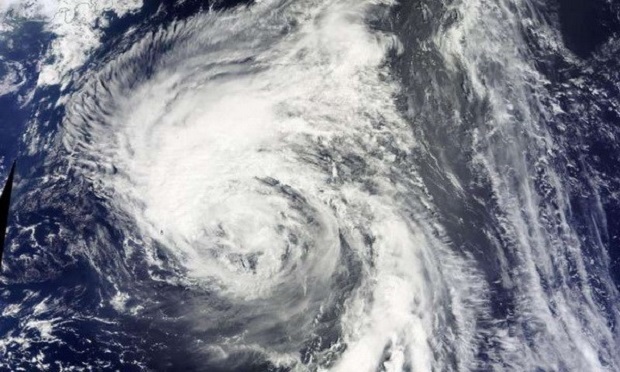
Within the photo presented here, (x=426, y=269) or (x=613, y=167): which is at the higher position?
(x=613, y=167)

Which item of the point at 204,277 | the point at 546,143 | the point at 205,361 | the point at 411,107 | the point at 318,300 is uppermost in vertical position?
the point at 411,107

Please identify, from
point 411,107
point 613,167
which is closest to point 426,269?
point 411,107

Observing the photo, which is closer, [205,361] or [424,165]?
[424,165]

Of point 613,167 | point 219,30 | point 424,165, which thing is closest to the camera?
point 613,167

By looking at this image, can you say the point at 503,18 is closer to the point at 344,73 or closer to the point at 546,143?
the point at 546,143

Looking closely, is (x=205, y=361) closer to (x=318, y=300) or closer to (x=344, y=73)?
(x=318, y=300)

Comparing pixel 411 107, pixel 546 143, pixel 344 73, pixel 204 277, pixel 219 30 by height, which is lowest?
pixel 204 277

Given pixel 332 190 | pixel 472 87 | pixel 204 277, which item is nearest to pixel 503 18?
pixel 472 87

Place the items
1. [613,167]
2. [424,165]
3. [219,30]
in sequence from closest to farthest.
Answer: [613,167] → [424,165] → [219,30]

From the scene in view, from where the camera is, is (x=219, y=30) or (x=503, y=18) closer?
(x=503, y=18)
